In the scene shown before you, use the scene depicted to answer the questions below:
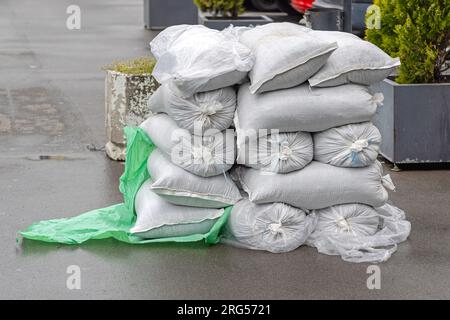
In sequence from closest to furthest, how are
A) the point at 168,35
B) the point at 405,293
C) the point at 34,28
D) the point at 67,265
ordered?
the point at 405,293 → the point at 67,265 → the point at 168,35 → the point at 34,28

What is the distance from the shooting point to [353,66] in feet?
21.0

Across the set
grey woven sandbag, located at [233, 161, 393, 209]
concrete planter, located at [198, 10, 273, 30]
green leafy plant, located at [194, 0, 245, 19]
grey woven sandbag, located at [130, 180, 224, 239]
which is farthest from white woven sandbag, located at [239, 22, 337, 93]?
green leafy plant, located at [194, 0, 245, 19]

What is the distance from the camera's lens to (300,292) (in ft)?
18.9

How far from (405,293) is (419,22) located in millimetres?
3498

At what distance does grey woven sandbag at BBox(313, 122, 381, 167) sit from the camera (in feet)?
21.0

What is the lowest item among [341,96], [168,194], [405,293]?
[405,293]

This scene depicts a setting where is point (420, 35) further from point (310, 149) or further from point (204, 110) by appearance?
point (204, 110)

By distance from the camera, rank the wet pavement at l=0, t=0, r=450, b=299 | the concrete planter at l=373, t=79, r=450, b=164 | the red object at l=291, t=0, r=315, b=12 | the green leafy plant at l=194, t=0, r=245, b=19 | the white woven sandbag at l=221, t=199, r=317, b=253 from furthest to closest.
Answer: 1. the red object at l=291, t=0, r=315, b=12
2. the green leafy plant at l=194, t=0, r=245, b=19
3. the concrete planter at l=373, t=79, r=450, b=164
4. the white woven sandbag at l=221, t=199, r=317, b=253
5. the wet pavement at l=0, t=0, r=450, b=299

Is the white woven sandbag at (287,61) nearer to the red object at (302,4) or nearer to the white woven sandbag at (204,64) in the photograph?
the white woven sandbag at (204,64)

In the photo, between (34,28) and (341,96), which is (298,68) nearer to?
(341,96)

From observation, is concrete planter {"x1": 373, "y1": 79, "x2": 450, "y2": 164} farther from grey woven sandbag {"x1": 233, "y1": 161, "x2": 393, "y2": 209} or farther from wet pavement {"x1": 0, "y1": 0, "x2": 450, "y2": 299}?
grey woven sandbag {"x1": 233, "y1": 161, "x2": 393, "y2": 209}

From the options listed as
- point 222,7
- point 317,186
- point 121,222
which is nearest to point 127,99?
point 121,222

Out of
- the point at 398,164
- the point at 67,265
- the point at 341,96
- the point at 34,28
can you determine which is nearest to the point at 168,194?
the point at 67,265

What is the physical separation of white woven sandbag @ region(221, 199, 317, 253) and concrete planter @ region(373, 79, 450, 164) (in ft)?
7.47
